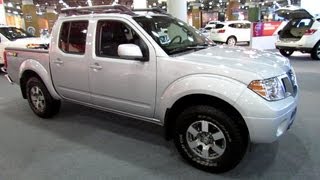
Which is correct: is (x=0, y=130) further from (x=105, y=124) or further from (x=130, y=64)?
(x=130, y=64)

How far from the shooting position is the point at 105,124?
499 cm

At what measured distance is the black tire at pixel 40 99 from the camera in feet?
16.9

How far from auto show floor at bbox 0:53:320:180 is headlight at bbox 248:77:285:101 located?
847 mm

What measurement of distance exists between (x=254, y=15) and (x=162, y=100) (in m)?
28.2

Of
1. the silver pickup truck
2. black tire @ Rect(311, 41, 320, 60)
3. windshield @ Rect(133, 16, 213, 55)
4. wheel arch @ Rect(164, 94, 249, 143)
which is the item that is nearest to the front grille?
the silver pickup truck

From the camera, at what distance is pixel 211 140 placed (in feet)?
11.0

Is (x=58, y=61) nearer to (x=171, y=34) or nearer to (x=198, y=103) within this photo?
(x=171, y=34)

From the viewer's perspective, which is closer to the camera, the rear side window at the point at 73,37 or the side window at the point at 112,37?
the side window at the point at 112,37

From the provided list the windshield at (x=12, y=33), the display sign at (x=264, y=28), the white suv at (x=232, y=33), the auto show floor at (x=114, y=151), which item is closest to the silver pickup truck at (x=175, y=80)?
the auto show floor at (x=114, y=151)

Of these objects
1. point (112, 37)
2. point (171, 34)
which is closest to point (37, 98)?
point (112, 37)

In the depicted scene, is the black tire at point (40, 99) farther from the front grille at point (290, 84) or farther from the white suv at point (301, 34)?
the white suv at point (301, 34)

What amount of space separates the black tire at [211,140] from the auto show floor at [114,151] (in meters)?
0.12

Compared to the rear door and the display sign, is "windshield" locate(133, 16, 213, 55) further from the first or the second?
the display sign

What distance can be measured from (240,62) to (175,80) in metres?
0.69
